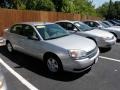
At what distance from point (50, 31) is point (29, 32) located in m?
0.84

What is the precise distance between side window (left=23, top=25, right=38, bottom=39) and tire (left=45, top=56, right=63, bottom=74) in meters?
1.00

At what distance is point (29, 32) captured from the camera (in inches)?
336

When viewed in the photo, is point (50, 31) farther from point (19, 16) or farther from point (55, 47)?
point (19, 16)

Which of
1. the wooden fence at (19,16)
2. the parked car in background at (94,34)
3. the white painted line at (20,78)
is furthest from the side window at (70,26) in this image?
the wooden fence at (19,16)

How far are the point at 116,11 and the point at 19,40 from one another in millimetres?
64295

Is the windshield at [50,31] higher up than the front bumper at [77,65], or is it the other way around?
the windshield at [50,31]

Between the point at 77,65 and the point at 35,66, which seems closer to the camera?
the point at 77,65

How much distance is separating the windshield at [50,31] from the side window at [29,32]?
0.65ft

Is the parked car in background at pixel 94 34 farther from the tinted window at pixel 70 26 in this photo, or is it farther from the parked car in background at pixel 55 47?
the parked car in background at pixel 55 47

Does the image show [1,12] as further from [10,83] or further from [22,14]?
[10,83]

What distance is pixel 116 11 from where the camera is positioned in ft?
229

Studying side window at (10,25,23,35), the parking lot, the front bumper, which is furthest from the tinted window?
the front bumper

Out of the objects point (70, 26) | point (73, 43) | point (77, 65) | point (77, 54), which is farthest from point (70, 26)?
point (77, 65)

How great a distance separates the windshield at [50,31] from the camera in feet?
26.0
